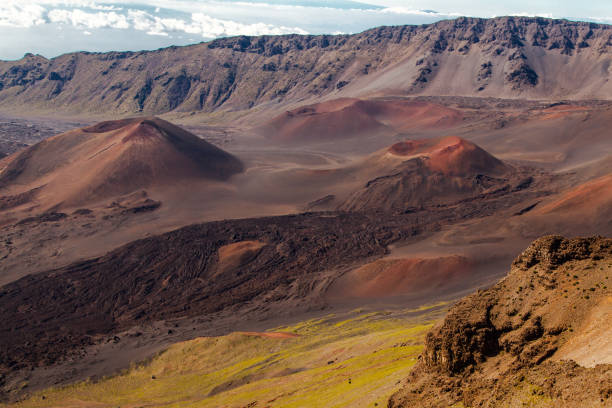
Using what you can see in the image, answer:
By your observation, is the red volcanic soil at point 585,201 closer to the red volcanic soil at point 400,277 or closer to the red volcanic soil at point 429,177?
the red volcanic soil at point 429,177

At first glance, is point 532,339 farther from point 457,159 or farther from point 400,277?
point 457,159

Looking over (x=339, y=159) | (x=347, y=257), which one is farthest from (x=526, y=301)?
(x=339, y=159)

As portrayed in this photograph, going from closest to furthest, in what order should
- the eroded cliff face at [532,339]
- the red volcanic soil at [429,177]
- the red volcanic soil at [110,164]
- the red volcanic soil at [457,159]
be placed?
1. the eroded cliff face at [532,339]
2. the red volcanic soil at [429,177]
3. the red volcanic soil at [457,159]
4. the red volcanic soil at [110,164]

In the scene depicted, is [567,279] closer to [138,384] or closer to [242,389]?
[242,389]

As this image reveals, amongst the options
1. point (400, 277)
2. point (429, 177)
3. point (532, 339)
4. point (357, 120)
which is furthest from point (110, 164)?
point (532, 339)

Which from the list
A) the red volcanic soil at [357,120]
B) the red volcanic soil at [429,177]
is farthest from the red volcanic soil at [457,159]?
the red volcanic soil at [357,120]

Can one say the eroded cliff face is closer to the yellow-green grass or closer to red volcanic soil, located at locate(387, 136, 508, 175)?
the yellow-green grass
